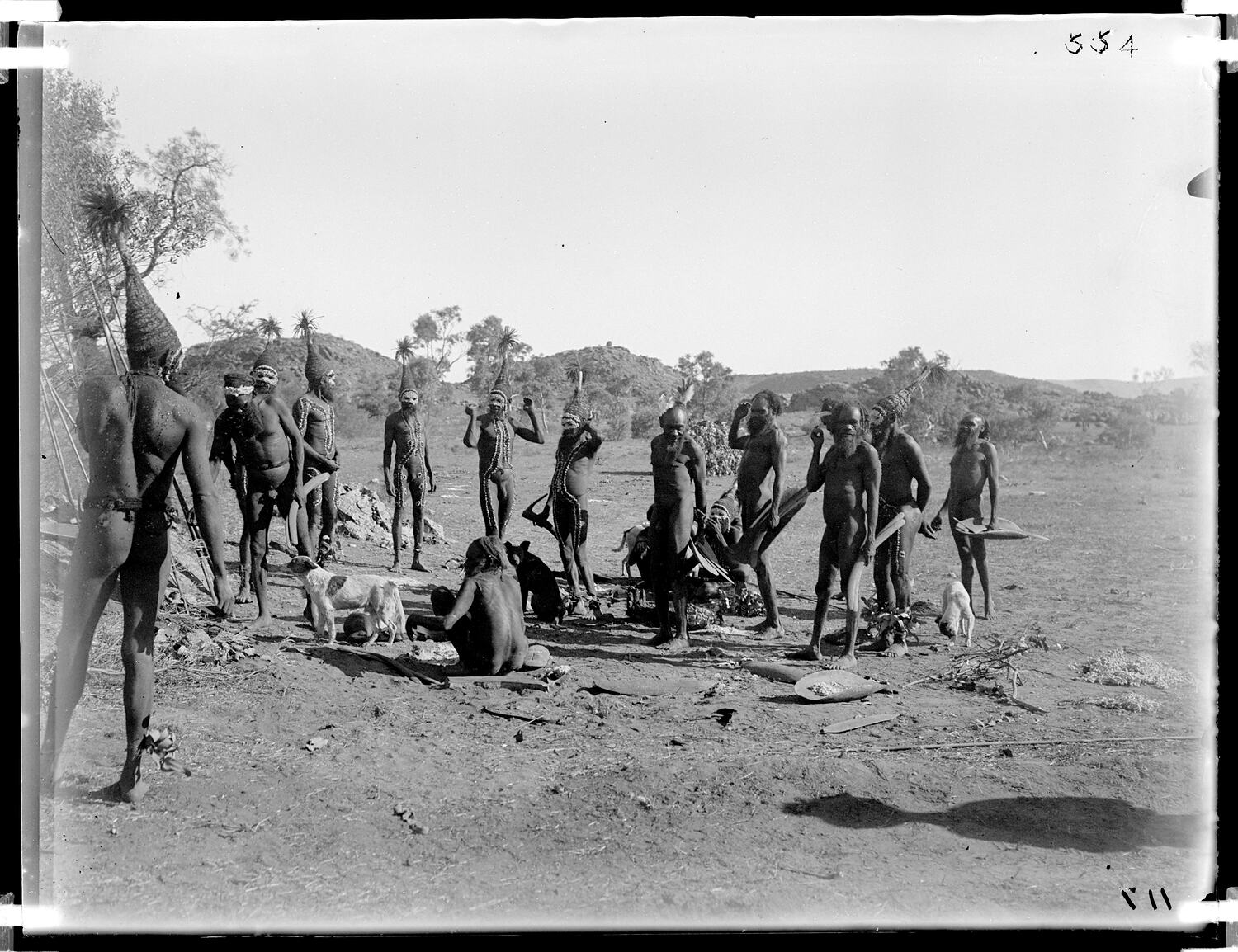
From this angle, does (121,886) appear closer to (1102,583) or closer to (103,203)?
(103,203)

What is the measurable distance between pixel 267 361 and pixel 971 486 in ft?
21.6

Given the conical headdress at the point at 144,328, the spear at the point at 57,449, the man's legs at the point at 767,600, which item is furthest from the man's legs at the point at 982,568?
the spear at the point at 57,449

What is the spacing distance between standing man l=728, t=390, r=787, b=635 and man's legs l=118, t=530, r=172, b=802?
5.26m

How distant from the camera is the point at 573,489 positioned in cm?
1005

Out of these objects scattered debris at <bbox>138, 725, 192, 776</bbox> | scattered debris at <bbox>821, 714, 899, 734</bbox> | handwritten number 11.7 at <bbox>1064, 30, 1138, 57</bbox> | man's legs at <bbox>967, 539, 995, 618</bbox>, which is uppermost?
handwritten number 11.7 at <bbox>1064, 30, 1138, 57</bbox>

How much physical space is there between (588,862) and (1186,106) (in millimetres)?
5669

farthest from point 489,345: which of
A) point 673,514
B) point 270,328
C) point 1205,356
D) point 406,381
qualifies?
point 1205,356

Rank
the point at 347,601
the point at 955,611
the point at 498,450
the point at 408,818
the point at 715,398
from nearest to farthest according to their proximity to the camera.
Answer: the point at 408,818, the point at 347,601, the point at 955,611, the point at 498,450, the point at 715,398

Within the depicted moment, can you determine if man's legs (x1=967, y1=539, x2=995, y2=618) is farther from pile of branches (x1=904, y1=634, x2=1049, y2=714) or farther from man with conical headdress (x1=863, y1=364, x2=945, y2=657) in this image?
pile of branches (x1=904, y1=634, x2=1049, y2=714)

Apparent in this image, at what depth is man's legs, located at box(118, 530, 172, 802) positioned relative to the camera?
5.22 meters

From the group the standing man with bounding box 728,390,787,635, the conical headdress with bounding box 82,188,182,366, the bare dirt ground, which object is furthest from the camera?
the standing man with bounding box 728,390,787,635

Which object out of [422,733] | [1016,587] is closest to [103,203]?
[422,733]

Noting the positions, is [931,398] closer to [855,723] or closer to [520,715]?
[855,723]

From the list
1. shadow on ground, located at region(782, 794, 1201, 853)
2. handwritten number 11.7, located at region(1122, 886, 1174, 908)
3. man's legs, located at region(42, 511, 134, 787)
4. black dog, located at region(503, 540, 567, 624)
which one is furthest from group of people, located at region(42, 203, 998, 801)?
handwritten number 11.7, located at region(1122, 886, 1174, 908)
